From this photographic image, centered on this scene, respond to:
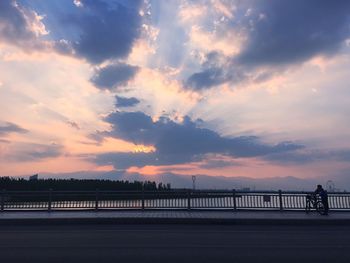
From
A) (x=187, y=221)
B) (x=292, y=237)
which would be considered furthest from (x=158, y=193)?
(x=292, y=237)

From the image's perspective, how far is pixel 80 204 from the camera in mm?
28562

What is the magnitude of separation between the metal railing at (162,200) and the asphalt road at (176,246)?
8836 mm

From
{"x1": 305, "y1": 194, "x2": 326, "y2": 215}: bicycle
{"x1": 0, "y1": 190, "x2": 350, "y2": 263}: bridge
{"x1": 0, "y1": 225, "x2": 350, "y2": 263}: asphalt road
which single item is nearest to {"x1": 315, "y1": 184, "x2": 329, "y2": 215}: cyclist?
{"x1": 305, "y1": 194, "x2": 326, "y2": 215}: bicycle

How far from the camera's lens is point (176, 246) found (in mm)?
13070

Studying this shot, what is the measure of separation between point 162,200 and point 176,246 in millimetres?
15262

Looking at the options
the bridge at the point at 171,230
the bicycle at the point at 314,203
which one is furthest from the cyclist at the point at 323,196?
the bridge at the point at 171,230

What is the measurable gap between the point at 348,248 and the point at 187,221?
9951 millimetres

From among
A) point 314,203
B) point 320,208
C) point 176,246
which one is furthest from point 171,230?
point 314,203

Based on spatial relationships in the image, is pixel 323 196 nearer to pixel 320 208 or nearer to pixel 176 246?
pixel 320 208

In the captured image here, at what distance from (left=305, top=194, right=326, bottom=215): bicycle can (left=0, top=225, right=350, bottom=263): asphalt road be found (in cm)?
844

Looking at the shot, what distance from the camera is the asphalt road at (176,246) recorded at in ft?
35.7

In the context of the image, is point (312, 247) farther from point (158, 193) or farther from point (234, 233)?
point (158, 193)

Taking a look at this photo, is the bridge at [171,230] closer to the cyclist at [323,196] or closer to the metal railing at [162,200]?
the metal railing at [162,200]

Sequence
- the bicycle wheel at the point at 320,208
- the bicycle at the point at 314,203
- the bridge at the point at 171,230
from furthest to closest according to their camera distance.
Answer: the bicycle at the point at 314,203 < the bicycle wheel at the point at 320,208 < the bridge at the point at 171,230
